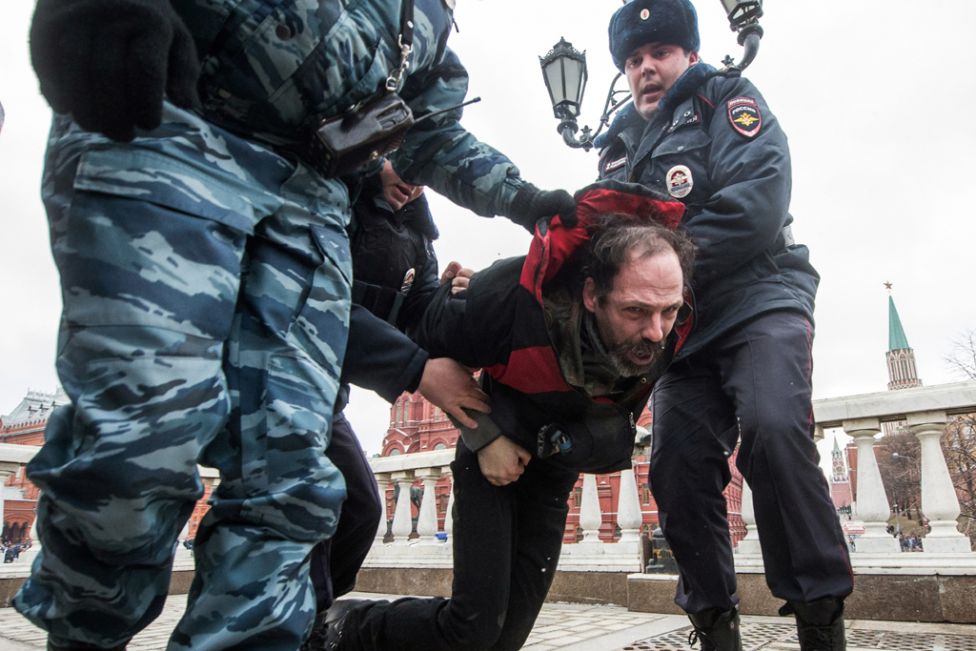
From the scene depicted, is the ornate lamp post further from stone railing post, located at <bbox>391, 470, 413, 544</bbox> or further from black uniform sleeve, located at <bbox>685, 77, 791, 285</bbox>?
stone railing post, located at <bbox>391, 470, 413, 544</bbox>

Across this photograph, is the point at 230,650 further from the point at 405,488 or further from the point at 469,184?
the point at 405,488

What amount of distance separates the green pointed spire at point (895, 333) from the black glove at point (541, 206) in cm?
9686

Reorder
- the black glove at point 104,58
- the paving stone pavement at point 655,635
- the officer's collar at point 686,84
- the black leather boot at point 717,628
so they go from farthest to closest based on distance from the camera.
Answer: the paving stone pavement at point 655,635, the officer's collar at point 686,84, the black leather boot at point 717,628, the black glove at point 104,58

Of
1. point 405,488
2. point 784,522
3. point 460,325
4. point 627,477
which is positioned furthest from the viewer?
point 405,488

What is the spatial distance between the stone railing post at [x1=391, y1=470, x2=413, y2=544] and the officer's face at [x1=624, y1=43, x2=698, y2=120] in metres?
4.87

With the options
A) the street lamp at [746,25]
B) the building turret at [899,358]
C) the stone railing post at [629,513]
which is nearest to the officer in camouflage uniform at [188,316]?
the street lamp at [746,25]

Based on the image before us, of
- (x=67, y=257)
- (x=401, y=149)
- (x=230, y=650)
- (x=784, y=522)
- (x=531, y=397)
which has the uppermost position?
(x=401, y=149)

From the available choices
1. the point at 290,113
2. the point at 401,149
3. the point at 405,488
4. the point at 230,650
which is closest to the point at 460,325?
the point at 401,149

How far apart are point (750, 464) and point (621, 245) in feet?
2.58

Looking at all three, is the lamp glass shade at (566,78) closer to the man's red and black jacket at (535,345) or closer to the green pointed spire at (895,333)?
the man's red and black jacket at (535,345)

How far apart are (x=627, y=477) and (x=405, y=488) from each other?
2.49 m

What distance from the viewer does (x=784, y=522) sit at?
6.38ft

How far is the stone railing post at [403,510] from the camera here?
6.87 metres

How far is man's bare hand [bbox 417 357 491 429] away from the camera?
1.98 metres
